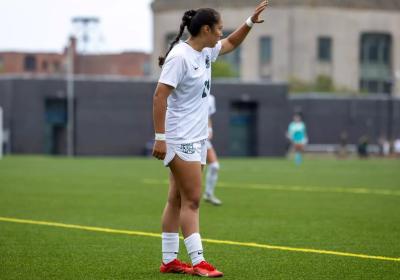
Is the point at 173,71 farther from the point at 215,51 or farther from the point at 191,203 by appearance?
the point at 191,203

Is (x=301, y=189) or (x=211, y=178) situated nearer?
(x=211, y=178)

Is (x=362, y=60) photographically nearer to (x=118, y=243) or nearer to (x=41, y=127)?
(x=41, y=127)

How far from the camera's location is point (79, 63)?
119 meters

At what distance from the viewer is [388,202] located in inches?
794

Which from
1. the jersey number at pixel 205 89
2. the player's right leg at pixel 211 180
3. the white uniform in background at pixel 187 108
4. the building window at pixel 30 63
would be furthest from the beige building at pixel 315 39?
the white uniform in background at pixel 187 108

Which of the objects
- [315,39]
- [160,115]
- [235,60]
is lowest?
[160,115]

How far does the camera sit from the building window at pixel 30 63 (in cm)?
12825

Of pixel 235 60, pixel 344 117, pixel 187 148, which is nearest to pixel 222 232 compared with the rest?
pixel 187 148

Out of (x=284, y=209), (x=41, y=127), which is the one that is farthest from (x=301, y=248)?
(x=41, y=127)

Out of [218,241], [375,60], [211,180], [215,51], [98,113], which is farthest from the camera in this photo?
[375,60]

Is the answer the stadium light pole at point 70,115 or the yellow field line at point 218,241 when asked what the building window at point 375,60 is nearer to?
the stadium light pole at point 70,115

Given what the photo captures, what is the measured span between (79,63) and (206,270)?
364ft

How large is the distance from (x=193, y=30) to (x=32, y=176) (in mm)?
21694

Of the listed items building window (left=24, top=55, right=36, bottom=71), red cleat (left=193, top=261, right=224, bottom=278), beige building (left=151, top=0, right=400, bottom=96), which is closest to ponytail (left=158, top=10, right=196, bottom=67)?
red cleat (left=193, top=261, right=224, bottom=278)
